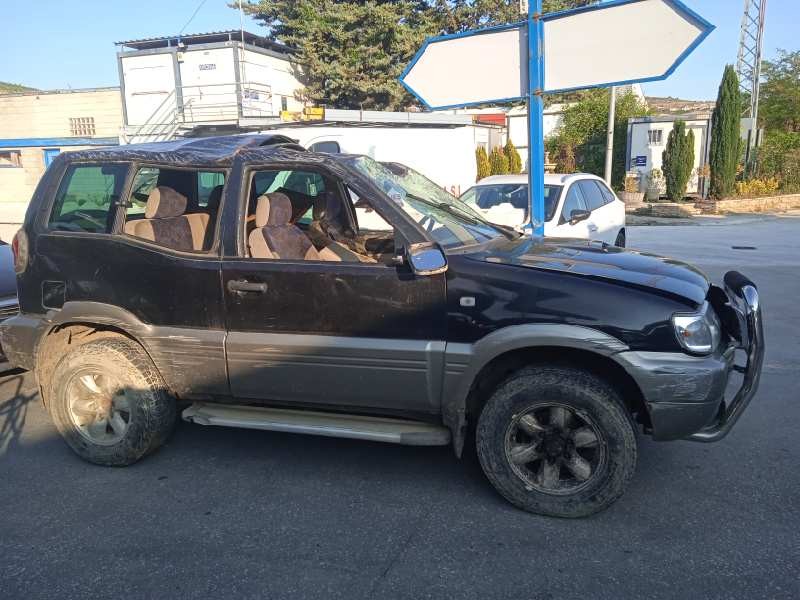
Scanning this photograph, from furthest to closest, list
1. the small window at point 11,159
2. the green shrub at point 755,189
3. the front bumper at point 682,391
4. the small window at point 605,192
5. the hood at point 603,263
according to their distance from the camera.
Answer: the small window at point 11,159 < the green shrub at point 755,189 < the small window at point 605,192 < the hood at point 603,263 < the front bumper at point 682,391

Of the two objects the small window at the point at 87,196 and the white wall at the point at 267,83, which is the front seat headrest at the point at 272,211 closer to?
the small window at the point at 87,196

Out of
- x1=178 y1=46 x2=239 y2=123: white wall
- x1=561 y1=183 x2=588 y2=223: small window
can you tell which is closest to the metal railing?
x1=178 y1=46 x2=239 y2=123: white wall

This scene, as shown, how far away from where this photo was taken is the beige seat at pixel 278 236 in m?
3.82

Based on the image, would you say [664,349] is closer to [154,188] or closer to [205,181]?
[205,181]

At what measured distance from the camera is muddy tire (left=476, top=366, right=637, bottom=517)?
325 cm

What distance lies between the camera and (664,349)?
124 inches

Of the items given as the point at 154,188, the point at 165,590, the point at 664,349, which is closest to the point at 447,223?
the point at 664,349

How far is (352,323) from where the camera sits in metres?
3.55

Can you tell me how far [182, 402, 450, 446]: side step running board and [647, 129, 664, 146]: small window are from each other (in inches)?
984

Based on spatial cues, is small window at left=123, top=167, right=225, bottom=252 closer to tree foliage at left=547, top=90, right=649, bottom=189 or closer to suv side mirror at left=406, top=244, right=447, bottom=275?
suv side mirror at left=406, top=244, right=447, bottom=275

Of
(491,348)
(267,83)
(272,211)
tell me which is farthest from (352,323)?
(267,83)

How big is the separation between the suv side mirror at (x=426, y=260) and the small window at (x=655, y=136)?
25.0m

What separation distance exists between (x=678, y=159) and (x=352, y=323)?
21.5 m

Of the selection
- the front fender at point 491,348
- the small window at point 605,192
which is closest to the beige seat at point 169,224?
the front fender at point 491,348
